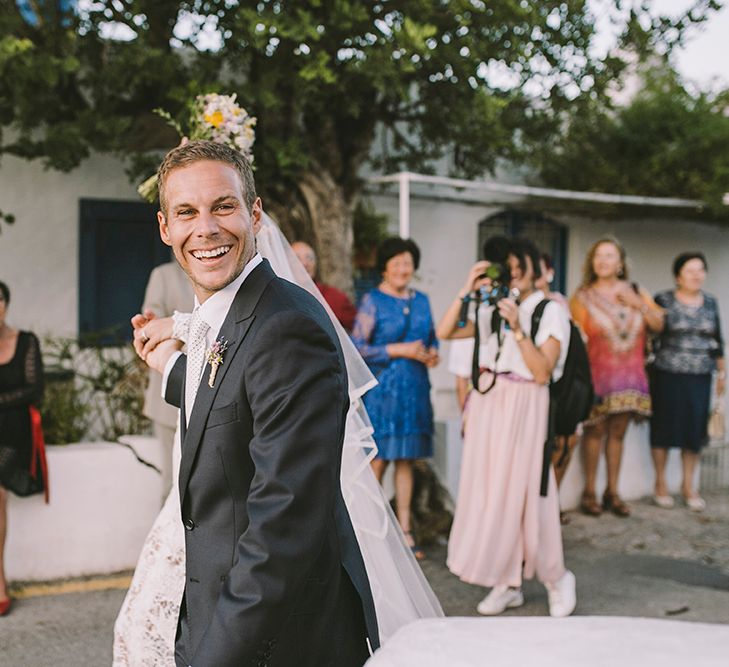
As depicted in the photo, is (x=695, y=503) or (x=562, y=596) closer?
(x=562, y=596)

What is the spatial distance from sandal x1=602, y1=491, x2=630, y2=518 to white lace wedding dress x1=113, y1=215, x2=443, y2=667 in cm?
435

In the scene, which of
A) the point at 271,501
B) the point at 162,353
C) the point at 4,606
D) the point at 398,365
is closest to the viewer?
the point at 271,501

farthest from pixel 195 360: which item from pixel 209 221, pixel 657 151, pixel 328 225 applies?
pixel 657 151

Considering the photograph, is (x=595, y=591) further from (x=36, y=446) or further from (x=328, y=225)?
(x=328, y=225)

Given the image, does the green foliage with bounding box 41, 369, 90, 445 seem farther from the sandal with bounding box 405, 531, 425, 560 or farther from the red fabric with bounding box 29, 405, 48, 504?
the sandal with bounding box 405, 531, 425, 560

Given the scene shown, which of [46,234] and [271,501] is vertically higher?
[46,234]

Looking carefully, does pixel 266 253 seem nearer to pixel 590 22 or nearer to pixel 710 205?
pixel 590 22

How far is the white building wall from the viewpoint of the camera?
8492 mm

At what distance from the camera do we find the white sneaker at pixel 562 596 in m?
5.01

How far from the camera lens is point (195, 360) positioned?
2.22 m

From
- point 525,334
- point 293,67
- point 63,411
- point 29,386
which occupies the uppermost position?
point 293,67

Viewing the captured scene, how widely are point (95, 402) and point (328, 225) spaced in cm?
253

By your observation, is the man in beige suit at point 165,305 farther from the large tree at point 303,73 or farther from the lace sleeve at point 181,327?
the lace sleeve at point 181,327

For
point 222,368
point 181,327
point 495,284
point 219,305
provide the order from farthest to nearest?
1. point 495,284
2. point 181,327
3. point 219,305
4. point 222,368
